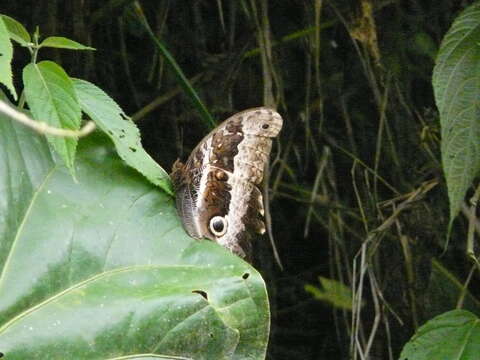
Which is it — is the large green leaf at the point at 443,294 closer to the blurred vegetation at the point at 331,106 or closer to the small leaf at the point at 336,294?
the blurred vegetation at the point at 331,106

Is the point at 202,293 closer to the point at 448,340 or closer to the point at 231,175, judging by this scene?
the point at 231,175

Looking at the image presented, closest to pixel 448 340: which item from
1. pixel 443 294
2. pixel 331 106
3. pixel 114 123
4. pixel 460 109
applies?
pixel 460 109

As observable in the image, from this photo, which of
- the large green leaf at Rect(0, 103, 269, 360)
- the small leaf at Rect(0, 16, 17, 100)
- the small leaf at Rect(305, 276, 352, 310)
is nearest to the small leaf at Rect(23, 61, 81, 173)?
the small leaf at Rect(0, 16, 17, 100)

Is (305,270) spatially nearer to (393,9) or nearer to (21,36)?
(393,9)

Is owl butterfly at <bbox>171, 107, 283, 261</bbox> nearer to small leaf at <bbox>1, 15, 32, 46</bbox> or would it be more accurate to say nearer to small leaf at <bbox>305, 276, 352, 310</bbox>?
small leaf at <bbox>1, 15, 32, 46</bbox>

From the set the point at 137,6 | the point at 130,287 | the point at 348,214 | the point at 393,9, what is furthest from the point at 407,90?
the point at 130,287
